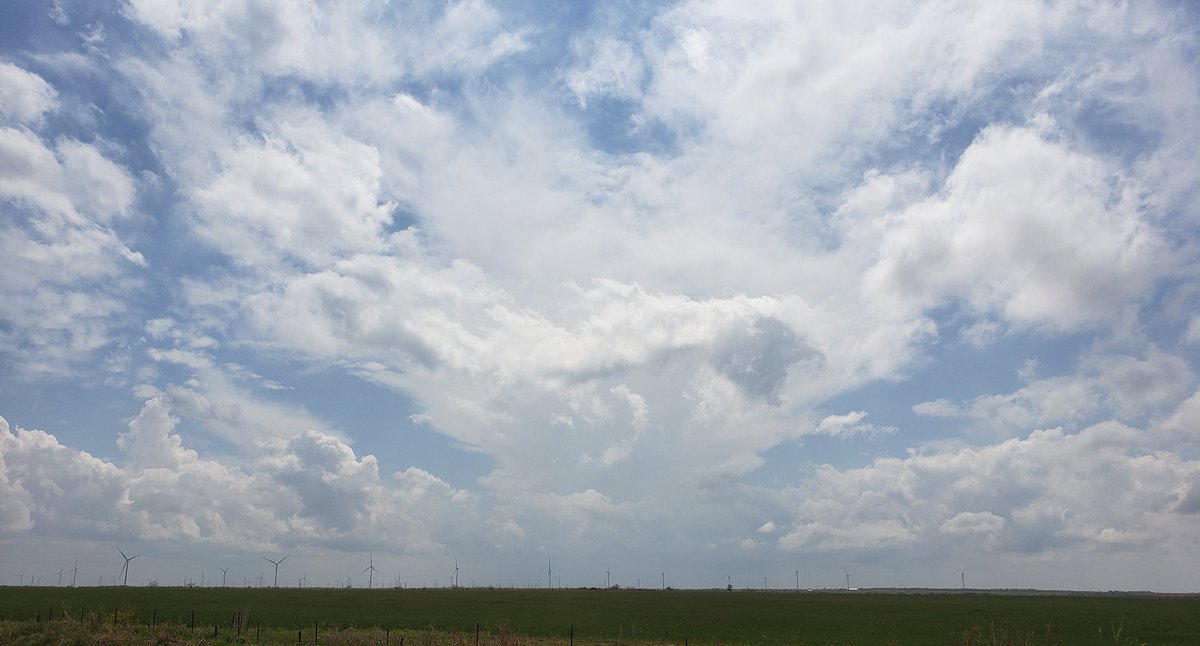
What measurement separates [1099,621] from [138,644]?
105 m

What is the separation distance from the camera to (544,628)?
256 feet

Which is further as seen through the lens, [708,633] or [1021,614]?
[1021,614]

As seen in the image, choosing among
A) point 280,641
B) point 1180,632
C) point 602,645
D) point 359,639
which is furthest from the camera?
point 1180,632

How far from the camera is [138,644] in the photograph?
135ft

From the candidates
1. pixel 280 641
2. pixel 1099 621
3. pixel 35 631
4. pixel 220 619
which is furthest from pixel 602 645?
pixel 1099 621

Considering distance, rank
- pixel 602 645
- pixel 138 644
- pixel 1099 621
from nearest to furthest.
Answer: pixel 138 644
pixel 602 645
pixel 1099 621

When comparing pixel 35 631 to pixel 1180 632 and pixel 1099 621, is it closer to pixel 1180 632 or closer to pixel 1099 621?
pixel 1180 632

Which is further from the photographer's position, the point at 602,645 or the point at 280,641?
the point at 602,645

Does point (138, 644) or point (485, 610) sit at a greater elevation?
point (138, 644)

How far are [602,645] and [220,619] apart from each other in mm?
49434

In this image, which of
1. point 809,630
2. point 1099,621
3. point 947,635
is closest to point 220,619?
point 809,630

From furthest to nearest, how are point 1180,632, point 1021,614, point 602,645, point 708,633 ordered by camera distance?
point 1021,614 < point 1180,632 < point 708,633 < point 602,645

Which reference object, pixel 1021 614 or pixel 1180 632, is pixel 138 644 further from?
pixel 1021 614

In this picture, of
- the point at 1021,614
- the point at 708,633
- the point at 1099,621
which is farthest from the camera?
the point at 1021,614
